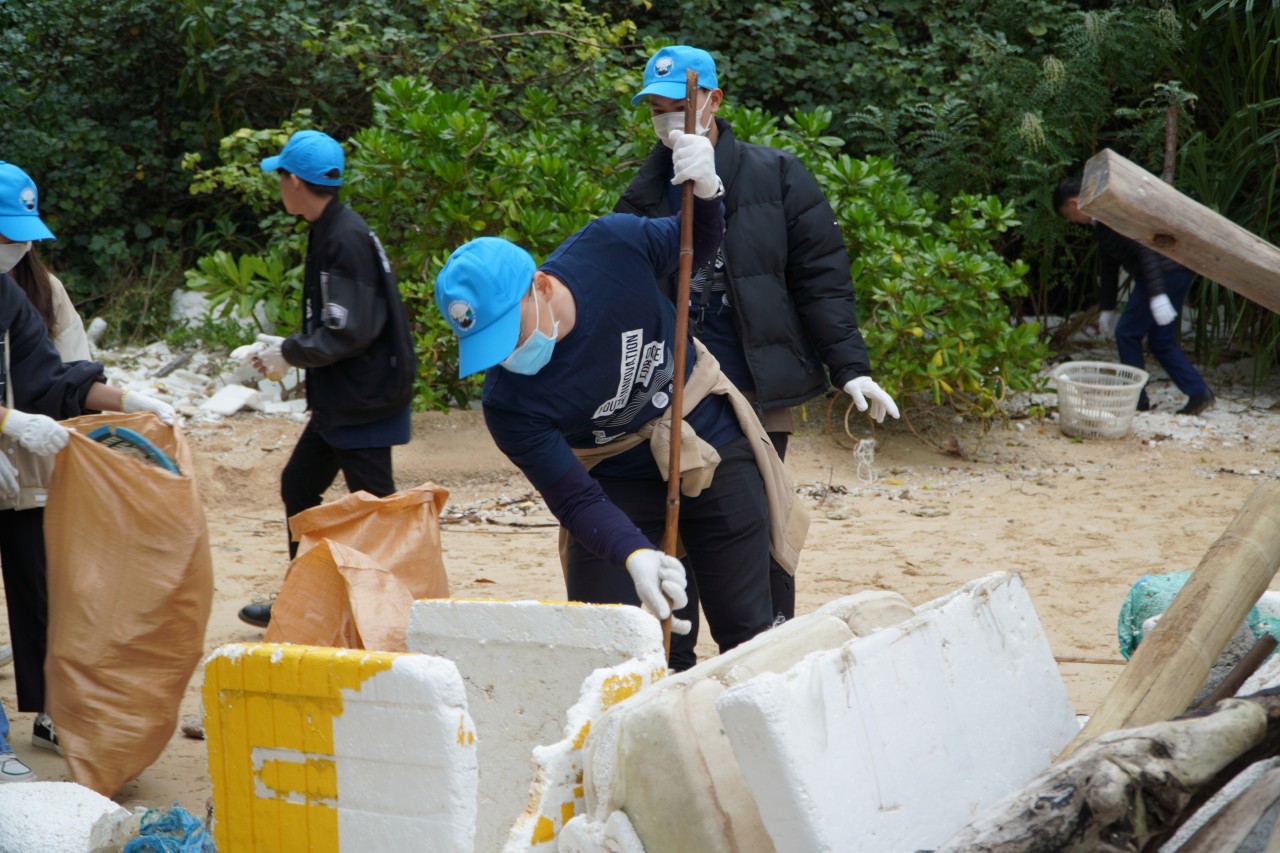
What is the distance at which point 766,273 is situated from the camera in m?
3.42

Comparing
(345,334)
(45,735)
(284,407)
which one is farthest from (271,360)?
(284,407)

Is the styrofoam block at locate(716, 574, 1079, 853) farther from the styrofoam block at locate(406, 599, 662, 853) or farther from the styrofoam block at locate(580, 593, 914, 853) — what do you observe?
the styrofoam block at locate(406, 599, 662, 853)

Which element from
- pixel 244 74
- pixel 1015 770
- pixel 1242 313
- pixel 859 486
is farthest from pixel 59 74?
pixel 1015 770

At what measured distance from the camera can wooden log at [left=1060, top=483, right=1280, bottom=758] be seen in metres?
2.20

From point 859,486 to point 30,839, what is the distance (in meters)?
4.50

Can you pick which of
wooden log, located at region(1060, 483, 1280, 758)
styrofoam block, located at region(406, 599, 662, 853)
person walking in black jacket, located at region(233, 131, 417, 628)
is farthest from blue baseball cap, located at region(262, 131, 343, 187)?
wooden log, located at region(1060, 483, 1280, 758)

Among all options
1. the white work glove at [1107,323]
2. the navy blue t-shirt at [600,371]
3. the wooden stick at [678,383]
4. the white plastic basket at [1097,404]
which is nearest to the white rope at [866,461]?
the white plastic basket at [1097,404]

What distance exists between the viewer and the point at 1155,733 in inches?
74.2

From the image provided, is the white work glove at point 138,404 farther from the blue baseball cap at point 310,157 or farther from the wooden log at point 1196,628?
the wooden log at point 1196,628

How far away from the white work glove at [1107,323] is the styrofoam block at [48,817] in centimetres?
708

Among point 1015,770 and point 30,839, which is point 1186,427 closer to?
point 1015,770

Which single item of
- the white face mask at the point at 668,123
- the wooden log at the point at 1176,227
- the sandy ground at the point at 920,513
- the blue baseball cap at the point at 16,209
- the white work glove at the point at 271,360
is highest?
the white face mask at the point at 668,123

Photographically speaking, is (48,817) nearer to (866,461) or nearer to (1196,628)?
(1196,628)

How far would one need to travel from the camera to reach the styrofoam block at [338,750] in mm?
2029
